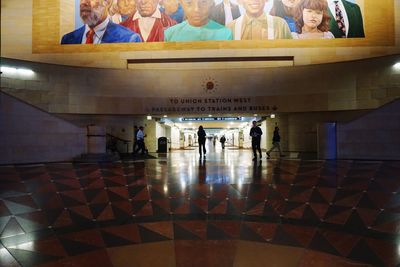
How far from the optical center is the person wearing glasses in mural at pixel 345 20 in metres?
17.9

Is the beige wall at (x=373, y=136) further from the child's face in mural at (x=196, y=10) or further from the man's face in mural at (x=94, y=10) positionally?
the man's face in mural at (x=94, y=10)

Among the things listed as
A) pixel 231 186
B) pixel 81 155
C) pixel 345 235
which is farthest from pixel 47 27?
pixel 345 235

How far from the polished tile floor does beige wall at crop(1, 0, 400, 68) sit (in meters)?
11.4

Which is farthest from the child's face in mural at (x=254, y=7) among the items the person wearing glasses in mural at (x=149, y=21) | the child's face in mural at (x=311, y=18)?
the person wearing glasses in mural at (x=149, y=21)

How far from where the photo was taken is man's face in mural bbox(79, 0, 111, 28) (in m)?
18.8

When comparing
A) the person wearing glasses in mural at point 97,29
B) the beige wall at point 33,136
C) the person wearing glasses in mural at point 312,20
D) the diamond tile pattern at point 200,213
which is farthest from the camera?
the person wearing glasses in mural at point 97,29

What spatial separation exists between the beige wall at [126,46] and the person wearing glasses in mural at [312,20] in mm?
534

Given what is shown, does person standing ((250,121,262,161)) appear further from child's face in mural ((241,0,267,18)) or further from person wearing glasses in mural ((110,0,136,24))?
person wearing glasses in mural ((110,0,136,24))

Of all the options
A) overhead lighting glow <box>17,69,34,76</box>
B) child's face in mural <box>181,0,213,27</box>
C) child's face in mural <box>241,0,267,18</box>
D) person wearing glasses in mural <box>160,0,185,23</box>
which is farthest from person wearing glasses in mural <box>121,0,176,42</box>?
overhead lighting glow <box>17,69,34,76</box>

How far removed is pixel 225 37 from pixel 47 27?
10.7 metres

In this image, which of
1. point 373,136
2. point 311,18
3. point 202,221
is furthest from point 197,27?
point 202,221

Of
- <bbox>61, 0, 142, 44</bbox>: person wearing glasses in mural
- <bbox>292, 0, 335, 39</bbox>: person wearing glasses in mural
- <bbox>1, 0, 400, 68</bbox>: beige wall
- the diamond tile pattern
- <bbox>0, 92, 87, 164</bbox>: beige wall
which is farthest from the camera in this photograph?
<bbox>61, 0, 142, 44</bbox>: person wearing glasses in mural

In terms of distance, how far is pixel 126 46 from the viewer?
18.4 meters

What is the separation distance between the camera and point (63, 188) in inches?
276
